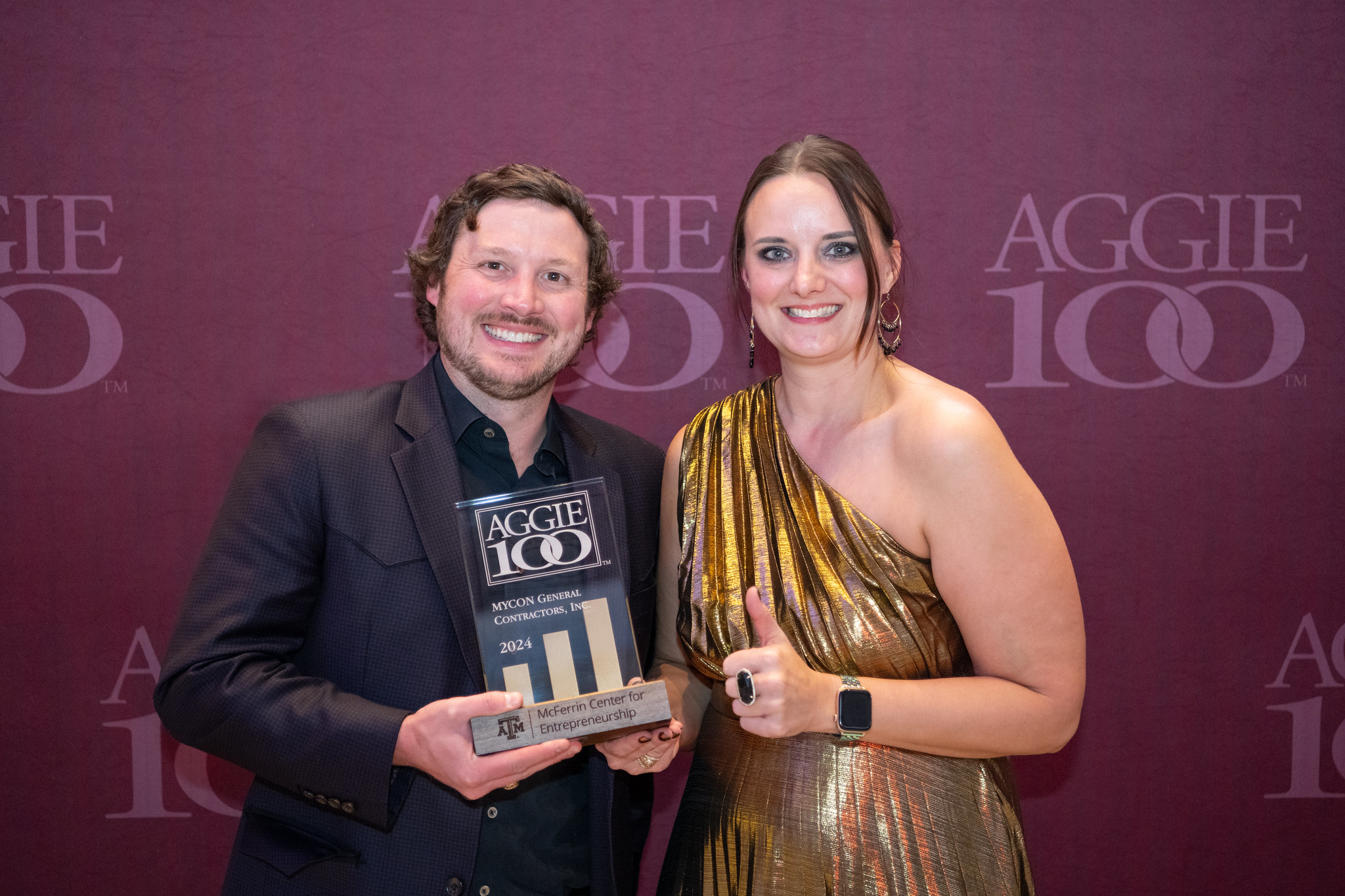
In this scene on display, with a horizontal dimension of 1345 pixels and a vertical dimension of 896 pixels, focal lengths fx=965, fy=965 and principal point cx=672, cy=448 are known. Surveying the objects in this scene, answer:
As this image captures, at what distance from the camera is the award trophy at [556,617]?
1.53 meters

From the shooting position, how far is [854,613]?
183 centimetres

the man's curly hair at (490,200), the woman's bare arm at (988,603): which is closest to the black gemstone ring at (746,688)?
the woman's bare arm at (988,603)

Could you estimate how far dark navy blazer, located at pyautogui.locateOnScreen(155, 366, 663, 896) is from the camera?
63.7 inches

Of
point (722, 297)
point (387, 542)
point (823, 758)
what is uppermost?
point (722, 297)

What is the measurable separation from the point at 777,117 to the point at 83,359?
209cm

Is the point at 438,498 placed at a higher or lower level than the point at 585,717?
higher

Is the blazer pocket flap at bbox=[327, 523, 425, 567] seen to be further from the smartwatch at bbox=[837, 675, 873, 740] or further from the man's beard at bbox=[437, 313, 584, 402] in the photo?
the smartwatch at bbox=[837, 675, 873, 740]

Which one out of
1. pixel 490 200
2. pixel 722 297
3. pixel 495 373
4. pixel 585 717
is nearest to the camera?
pixel 585 717

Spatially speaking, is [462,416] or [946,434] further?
[462,416]

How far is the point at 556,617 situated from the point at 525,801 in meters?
0.44

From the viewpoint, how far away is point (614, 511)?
201 centimetres

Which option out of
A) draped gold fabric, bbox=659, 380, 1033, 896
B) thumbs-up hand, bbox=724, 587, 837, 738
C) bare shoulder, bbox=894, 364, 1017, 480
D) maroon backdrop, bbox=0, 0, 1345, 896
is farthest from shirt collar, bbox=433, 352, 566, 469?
maroon backdrop, bbox=0, 0, 1345, 896

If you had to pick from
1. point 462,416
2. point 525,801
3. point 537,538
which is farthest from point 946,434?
point 525,801

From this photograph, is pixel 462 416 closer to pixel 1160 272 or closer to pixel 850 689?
pixel 850 689
